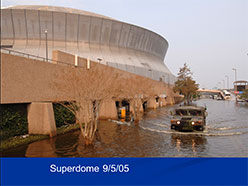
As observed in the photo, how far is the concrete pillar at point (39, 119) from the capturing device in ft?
51.7

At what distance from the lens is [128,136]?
1647 centimetres

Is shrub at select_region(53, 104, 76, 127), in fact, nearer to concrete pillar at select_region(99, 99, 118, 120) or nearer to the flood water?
the flood water

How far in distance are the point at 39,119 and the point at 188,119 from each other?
10.8 m

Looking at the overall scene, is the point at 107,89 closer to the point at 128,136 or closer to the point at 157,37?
the point at 128,136

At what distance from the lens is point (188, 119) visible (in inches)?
669

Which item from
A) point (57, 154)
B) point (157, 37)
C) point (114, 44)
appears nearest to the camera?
point (57, 154)

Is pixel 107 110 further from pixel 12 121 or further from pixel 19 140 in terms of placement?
pixel 19 140

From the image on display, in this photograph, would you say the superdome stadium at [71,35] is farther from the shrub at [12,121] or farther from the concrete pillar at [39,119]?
the shrub at [12,121]

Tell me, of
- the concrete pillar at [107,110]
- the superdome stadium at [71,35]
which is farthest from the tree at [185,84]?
the concrete pillar at [107,110]

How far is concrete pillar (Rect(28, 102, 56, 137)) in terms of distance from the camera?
1575 cm

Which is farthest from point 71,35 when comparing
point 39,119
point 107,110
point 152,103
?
point 39,119

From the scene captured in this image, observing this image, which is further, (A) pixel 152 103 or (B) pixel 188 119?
(A) pixel 152 103

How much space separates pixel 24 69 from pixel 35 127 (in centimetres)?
413

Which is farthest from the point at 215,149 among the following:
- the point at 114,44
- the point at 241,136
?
the point at 114,44
